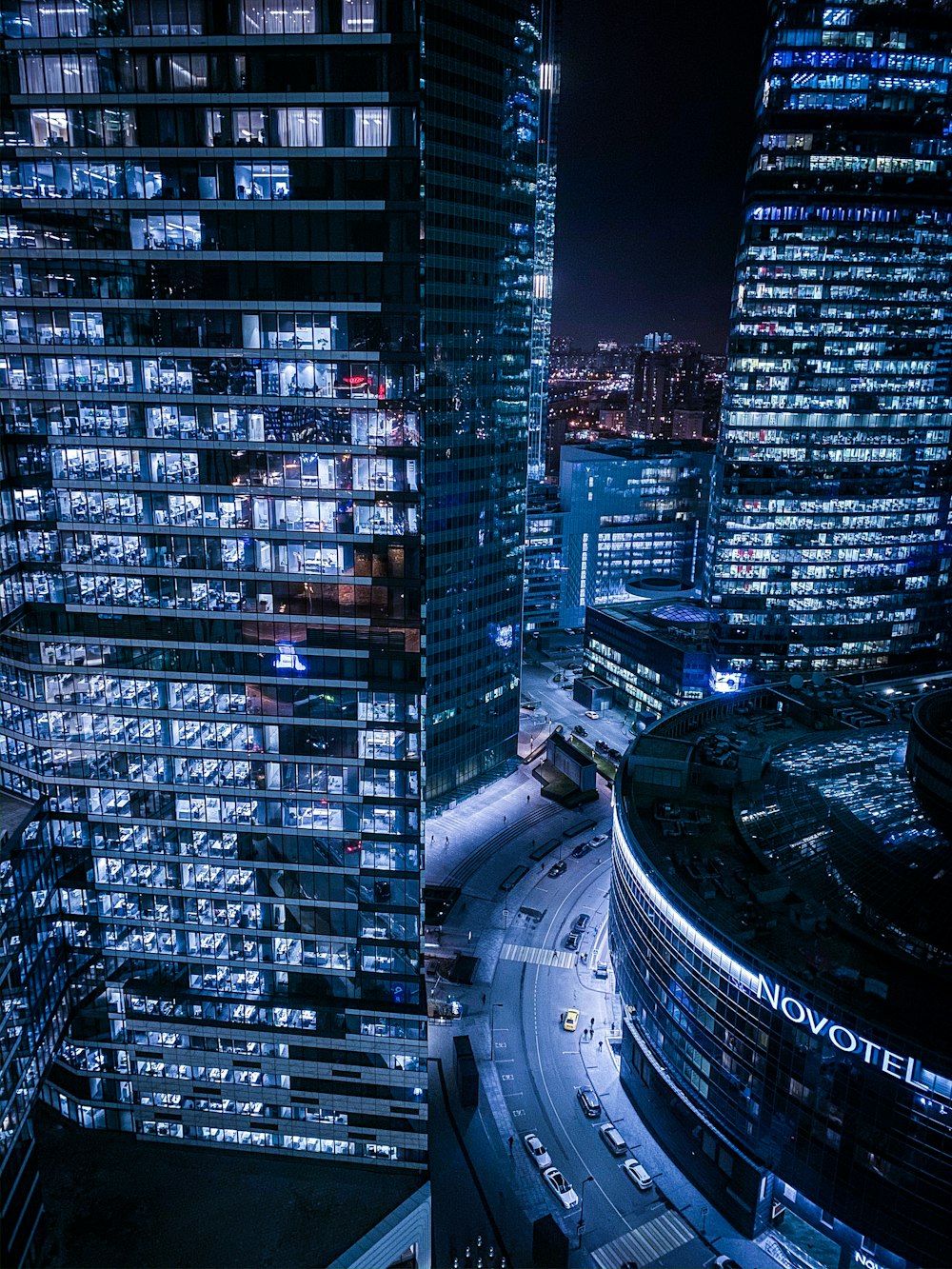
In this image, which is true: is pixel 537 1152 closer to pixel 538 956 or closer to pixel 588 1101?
pixel 588 1101

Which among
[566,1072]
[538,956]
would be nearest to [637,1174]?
[566,1072]

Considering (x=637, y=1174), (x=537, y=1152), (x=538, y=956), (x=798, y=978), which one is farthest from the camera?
(x=538, y=956)

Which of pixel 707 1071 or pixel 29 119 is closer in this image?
pixel 29 119

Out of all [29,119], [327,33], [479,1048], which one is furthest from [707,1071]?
[29,119]

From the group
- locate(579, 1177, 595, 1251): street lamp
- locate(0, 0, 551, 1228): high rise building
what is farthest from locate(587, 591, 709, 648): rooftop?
locate(0, 0, 551, 1228): high rise building

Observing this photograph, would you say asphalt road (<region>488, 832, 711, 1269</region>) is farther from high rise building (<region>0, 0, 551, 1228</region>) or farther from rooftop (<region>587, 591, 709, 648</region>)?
rooftop (<region>587, 591, 709, 648</region>)

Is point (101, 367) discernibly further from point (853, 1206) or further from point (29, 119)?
point (853, 1206)
